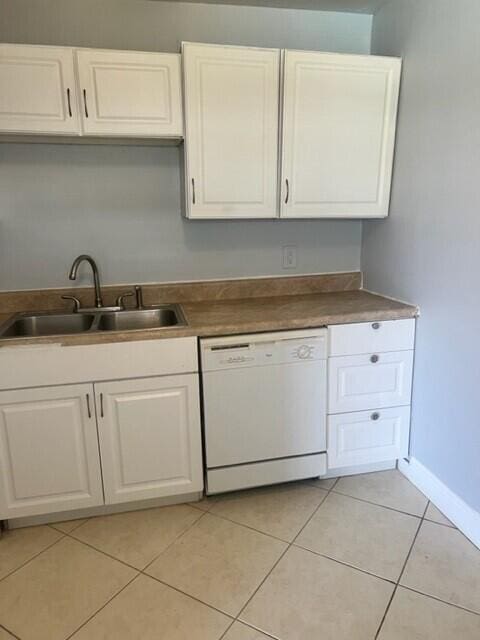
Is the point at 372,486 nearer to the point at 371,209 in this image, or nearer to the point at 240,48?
the point at 371,209

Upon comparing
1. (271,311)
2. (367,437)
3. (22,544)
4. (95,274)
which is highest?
(95,274)

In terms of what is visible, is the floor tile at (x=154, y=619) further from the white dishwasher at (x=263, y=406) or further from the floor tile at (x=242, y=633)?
the white dishwasher at (x=263, y=406)

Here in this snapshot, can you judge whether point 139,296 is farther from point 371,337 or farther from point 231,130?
point 371,337

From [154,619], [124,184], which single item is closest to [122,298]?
[124,184]

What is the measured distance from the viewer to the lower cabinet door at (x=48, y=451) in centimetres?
176

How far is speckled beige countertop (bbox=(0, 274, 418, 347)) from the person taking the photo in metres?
1.79

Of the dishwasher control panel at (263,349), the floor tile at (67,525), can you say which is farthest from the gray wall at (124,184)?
the floor tile at (67,525)

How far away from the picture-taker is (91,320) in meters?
2.18

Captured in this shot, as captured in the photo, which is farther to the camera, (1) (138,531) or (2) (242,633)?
(1) (138,531)

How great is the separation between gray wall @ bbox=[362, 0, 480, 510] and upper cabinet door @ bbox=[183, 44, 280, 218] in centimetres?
64

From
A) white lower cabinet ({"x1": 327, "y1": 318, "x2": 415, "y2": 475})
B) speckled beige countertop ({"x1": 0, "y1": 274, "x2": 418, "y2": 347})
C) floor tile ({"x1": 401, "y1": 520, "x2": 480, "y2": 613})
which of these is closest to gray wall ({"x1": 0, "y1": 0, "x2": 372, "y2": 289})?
speckled beige countertop ({"x1": 0, "y1": 274, "x2": 418, "y2": 347})

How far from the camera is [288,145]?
206cm

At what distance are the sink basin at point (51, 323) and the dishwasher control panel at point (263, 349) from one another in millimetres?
684

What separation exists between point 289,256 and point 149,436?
1.26 metres
